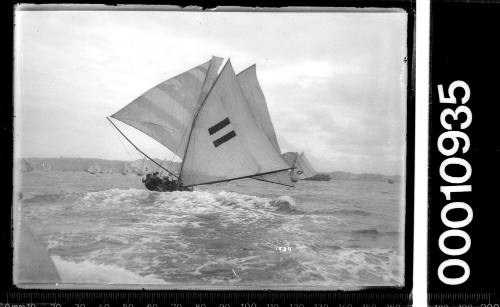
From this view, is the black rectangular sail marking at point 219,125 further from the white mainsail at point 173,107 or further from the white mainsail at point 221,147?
the white mainsail at point 173,107

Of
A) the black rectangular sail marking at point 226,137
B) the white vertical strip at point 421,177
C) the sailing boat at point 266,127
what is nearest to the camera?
the white vertical strip at point 421,177

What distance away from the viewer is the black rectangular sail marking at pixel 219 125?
2.13 m

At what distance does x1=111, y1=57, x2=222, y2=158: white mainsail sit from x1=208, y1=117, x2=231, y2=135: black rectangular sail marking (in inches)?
4.8

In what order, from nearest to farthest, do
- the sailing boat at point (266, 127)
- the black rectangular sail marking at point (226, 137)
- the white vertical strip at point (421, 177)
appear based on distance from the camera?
the white vertical strip at point (421, 177) < the sailing boat at point (266, 127) < the black rectangular sail marking at point (226, 137)

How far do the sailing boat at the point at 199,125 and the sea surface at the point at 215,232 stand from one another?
0.09 metres

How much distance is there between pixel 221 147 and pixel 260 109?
320mm

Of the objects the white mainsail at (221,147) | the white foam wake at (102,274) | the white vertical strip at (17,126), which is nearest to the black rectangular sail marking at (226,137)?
the white mainsail at (221,147)

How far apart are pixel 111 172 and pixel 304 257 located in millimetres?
1202

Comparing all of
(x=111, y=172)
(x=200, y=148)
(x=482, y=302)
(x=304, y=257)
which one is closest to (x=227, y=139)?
(x=200, y=148)

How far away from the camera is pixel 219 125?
2156 mm

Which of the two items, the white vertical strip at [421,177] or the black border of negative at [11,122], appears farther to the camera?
the black border of negative at [11,122]

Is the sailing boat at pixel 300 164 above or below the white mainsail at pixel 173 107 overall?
below

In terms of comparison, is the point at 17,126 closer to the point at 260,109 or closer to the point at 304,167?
the point at 260,109

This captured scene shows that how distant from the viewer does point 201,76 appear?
206 cm
